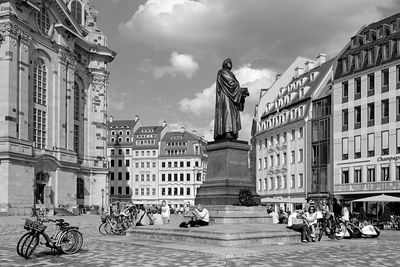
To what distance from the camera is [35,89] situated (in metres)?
68.4

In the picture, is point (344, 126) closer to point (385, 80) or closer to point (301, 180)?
point (385, 80)

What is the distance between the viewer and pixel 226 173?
23094mm

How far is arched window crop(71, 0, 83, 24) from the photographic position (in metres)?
93.3

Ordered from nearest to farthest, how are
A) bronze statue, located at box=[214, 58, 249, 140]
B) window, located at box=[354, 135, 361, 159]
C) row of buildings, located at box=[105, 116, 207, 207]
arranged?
1. bronze statue, located at box=[214, 58, 249, 140]
2. window, located at box=[354, 135, 361, 159]
3. row of buildings, located at box=[105, 116, 207, 207]

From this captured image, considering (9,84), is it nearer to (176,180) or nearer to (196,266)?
(196,266)

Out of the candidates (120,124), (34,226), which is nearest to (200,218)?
(34,226)

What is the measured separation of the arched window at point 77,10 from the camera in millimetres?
93312

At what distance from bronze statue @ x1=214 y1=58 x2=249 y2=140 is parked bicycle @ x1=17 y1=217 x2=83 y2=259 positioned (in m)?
8.96

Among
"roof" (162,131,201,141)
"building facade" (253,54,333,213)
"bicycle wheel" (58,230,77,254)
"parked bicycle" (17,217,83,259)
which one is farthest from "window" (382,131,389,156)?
"roof" (162,131,201,141)

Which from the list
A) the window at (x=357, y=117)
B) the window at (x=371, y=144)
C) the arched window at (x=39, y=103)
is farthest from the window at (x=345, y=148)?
A: the arched window at (x=39, y=103)

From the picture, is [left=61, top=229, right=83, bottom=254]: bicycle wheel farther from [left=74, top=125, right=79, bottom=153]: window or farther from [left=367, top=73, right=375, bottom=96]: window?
[left=74, top=125, right=79, bottom=153]: window

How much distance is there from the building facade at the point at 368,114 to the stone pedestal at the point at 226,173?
1210 inches

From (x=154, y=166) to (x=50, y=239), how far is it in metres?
119

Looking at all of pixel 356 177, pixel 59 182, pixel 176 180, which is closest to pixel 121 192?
pixel 176 180
